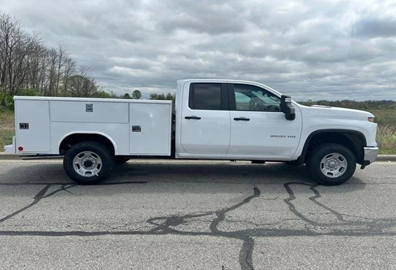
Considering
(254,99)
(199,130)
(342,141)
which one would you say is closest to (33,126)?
(199,130)

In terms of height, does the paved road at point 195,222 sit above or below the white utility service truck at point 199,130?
below

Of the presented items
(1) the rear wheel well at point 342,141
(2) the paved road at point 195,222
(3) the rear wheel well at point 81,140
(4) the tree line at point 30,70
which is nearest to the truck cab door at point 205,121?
(2) the paved road at point 195,222

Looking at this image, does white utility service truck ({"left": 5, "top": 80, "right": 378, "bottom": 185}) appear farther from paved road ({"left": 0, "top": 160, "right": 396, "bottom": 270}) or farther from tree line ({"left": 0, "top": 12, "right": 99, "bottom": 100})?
tree line ({"left": 0, "top": 12, "right": 99, "bottom": 100})

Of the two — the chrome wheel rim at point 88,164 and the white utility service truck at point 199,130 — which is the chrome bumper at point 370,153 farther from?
the chrome wheel rim at point 88,164

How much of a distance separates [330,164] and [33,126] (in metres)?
5.56

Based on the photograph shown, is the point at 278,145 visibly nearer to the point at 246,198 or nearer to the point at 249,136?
the point at 249,136

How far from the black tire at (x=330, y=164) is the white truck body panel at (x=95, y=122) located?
110 inches

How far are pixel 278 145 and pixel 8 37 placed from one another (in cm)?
3766

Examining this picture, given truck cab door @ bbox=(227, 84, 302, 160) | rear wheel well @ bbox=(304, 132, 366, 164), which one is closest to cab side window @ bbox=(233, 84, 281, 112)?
truck cab door @ bbox=(227, 84, 302, 160)

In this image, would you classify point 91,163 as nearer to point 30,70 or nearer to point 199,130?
point 199,130

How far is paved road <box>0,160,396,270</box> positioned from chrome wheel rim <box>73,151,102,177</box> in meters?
0.29

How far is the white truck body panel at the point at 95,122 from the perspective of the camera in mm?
5090

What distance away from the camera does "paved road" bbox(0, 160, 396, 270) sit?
9.57 feet

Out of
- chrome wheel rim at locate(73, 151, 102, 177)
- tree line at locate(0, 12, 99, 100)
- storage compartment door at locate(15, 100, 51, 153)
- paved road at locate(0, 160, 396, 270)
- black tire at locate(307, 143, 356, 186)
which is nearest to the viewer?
paved road at locate(0, 160, 396, 270)
